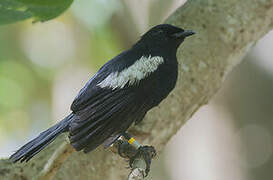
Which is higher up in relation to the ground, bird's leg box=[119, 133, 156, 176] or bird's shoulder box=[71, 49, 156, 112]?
bird's shoulder box=[71, 49, 156, 112]

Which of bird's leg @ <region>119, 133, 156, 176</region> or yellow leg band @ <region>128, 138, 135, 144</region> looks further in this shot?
yellow leg band @ <region>128, 138, 135, 144</region>

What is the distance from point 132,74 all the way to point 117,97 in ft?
0.83

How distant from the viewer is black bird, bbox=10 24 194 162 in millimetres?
3062

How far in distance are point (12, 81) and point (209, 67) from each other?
7.68 metres

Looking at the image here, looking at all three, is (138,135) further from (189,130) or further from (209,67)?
(189,130)

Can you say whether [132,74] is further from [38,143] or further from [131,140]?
[38,143]

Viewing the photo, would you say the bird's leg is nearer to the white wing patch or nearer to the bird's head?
the white wing patch

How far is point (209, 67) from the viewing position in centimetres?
391

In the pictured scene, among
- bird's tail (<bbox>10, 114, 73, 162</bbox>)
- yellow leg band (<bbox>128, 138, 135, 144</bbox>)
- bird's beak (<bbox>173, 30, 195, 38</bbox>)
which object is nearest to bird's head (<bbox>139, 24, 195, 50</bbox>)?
bird's beak (<bbox>173, 30, 195, 38</bbox>)

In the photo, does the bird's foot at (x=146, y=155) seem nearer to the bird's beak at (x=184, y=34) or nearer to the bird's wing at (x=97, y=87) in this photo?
the bird's wing at (x=97, y=87)

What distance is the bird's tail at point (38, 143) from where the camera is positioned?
3012 millimetres

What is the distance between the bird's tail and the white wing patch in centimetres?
43

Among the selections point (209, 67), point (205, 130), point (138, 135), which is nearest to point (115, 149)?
point (138, 135)

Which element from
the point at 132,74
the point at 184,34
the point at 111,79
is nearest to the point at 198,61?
the point at 184,34
